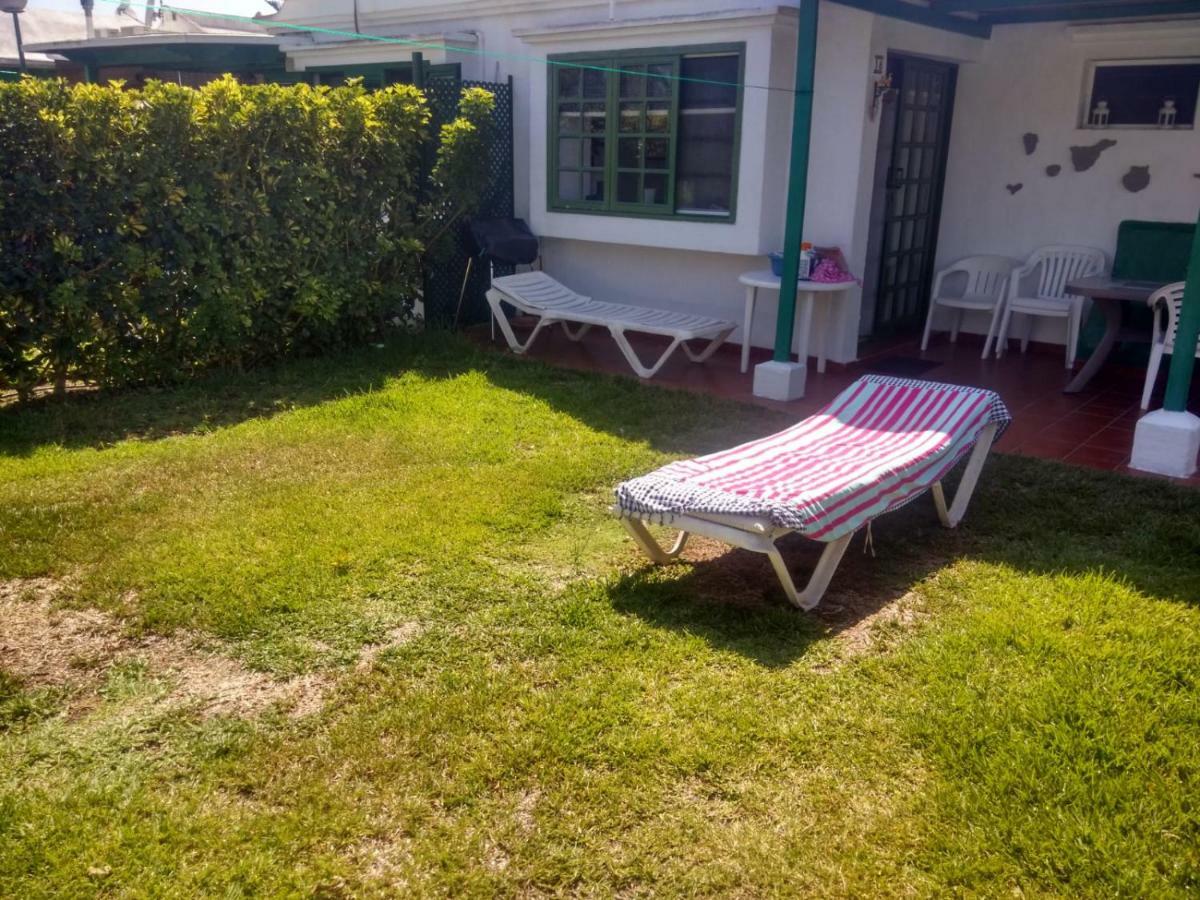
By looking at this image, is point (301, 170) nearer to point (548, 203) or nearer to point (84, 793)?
point (548, 203)

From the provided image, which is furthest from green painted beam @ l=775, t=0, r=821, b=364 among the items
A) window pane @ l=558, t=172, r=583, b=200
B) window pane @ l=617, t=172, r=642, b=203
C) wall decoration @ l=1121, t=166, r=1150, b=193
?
wall decoration @ l=1121, t=166, r=1150, b=193

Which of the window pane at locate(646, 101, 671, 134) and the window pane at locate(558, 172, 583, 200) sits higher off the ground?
the window pane at locate(646, 101, 671, 134)

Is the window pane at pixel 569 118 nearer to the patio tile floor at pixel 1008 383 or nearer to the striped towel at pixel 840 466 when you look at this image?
the patio tile floor at pixel 1008 383

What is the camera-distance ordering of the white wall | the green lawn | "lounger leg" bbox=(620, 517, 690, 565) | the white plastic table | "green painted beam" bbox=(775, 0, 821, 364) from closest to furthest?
the green lawn < "lounger leg" bbox=(620, 517, 690, 565) < "green painted beam" bbox=(775, 0, 821, 364) < the white plastic table < the white wall

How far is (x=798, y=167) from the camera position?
6.29 metres

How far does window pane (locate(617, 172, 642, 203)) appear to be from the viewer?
8180 mm

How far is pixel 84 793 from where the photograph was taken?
278 centimetres

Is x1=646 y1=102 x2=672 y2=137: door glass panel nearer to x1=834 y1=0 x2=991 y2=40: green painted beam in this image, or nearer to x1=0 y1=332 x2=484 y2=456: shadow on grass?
x1=834 y1=0 x2=991 y2=40: green painted beam

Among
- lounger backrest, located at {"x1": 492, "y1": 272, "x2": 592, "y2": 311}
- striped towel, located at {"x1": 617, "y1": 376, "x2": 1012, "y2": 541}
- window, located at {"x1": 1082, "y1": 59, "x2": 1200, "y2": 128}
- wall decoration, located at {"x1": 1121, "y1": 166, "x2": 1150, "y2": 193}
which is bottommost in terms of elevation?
striped towel, located at {"x1": 617, "y1": 376, "x2": 1012, "y2": 541}

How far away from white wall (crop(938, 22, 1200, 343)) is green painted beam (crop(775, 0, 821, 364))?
256cm

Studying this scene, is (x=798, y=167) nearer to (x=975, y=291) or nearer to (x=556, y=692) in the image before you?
(x=975, y=291)

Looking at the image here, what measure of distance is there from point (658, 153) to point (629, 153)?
11.5 inches

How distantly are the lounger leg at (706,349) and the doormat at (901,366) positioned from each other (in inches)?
44.1

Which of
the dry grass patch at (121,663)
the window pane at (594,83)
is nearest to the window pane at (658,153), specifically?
the window pane at (594,83)
